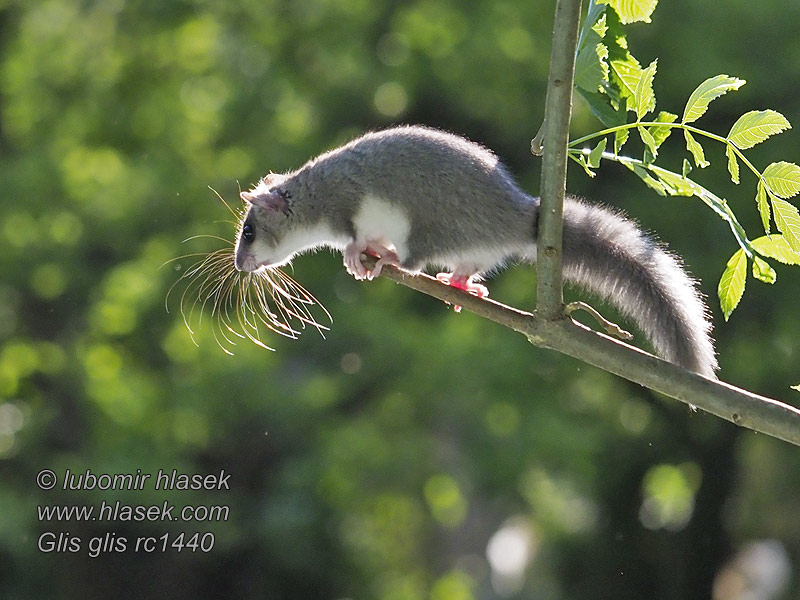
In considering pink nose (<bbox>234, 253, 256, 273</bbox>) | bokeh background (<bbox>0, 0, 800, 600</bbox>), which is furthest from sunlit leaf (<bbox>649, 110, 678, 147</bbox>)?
bokeh background (<bbox>0, 0, 800, 600</bbox>)

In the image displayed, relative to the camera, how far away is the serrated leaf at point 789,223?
1576 millimetres

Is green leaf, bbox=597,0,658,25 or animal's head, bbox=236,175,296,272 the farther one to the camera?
animal's head, bbox=236,175,296,272

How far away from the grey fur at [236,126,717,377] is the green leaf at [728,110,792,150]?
0.48m

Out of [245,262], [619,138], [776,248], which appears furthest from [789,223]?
[245,262]

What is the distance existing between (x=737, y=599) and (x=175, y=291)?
215 inches

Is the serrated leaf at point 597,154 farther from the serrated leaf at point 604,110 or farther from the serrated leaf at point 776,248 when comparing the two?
the serrated leaf at point 776,248

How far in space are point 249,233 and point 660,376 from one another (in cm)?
153

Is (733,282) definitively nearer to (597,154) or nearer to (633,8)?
(597,154)

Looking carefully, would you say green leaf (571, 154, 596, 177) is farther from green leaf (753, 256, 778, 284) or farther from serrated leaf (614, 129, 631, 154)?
green leaf (753, 256, 778, 284)

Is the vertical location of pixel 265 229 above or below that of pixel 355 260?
below

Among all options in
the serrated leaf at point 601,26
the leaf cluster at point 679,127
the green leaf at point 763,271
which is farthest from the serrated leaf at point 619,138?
the green leaf at point 763,271

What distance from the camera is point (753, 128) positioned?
1.60 meters

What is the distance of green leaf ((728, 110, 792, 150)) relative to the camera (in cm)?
158

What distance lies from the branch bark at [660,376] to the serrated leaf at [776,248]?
0.21m
